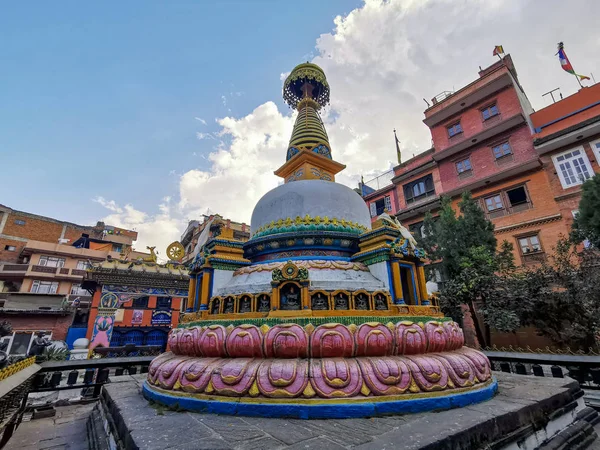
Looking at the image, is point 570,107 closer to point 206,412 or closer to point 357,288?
Result: point 357,288

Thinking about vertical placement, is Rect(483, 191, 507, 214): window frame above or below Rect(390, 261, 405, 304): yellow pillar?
above

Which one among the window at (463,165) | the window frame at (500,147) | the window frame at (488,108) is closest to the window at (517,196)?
the window frame at (500,147)

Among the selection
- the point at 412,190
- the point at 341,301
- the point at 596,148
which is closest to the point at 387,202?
the point at 412,190

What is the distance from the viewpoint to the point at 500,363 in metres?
8.97

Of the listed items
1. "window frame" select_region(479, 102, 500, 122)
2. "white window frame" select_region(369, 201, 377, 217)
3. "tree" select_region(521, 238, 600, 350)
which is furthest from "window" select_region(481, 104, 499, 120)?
"tree" select_region(521, 238, 600, 350)

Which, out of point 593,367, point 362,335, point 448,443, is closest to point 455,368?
point 362,335

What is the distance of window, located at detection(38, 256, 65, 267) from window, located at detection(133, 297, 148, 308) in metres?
23.3

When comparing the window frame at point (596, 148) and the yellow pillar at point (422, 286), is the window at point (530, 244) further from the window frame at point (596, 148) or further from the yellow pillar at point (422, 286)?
the yellow pillar at point (422, 286)

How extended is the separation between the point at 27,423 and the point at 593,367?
1281cm

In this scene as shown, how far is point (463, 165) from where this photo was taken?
2402 cm

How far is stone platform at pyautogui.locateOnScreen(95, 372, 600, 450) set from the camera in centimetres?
339

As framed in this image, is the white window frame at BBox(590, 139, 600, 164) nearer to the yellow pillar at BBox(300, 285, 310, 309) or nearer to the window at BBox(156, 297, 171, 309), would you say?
the yellow pillar at BBox(300, 285, 310, 309)

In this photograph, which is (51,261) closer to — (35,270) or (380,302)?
(35,270)

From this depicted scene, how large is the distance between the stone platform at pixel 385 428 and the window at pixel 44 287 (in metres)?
37.1
